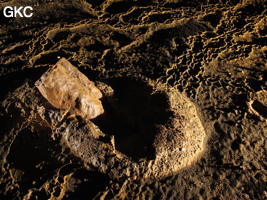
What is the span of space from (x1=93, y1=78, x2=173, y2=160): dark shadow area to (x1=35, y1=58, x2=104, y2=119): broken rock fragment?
0.37ft

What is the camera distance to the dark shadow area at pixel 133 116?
1.62m

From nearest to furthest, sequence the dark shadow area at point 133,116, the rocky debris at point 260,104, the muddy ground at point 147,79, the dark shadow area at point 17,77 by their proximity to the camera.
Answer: the muddy ground at point 147,79, the dark shadow area at point 133,116, the rocky debris at point 260,104, the dark shadow area at point 17,77

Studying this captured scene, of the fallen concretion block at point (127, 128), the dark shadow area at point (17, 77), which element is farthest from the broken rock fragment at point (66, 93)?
the dark shadow area at point (17, 77)

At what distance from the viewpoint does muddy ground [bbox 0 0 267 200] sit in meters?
1.49

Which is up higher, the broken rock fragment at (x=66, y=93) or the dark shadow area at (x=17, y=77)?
the broken rock fragment at (x=66, y=93)

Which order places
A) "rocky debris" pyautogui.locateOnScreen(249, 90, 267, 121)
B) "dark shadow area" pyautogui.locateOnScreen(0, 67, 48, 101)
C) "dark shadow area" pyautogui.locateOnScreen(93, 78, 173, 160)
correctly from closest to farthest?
"dark shadow area" pyautogui.locateOnScreen(93, 78, 173, 160) → "rocky debris" pyautogui.locateOnScreen(249, 90, 267, 121) → "dark shadow area" pyautogui.locateOnScreen(0, 67, 48, 101)

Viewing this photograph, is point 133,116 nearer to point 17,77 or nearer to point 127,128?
point 127,128

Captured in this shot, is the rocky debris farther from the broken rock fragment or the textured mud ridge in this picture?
the broken rock fragment

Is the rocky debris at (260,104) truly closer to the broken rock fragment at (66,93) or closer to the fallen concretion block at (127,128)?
the fallen concretion block at (127,128)

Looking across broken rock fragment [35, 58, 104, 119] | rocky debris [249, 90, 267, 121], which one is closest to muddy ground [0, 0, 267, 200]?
rocky debris [249, 90, 267, 121]

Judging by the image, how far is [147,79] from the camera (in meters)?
2.02

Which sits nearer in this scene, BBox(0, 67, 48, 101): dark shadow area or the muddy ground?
the muddy ground

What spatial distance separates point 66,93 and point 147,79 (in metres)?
0.66

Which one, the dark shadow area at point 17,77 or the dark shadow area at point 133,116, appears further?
the dark shadow area at point 17,77
